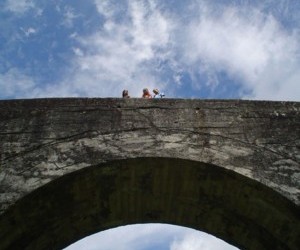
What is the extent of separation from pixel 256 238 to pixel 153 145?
5.05 feet

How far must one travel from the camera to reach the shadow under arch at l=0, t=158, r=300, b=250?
171 inches

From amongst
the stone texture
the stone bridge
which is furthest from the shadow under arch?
the stone texture

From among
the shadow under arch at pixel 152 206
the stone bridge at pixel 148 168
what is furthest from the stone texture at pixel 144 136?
the shadow under arch at pixel 152 206

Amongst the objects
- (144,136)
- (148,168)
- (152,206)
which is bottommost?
(152,206)

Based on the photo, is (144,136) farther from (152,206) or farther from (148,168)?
(152,206)

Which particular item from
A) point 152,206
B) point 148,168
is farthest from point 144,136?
point 152,206

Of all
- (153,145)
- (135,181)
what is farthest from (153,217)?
(153,145)

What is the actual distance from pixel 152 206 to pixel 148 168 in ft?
1.93

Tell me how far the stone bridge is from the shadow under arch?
0.04 ft

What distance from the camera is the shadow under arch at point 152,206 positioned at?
435cm

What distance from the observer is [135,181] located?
461cm

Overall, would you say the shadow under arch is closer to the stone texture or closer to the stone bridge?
the stone bridge

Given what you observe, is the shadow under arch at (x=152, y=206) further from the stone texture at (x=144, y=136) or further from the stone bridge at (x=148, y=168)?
the stone texture at (x=144, y=136)

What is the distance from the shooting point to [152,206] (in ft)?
16.1
